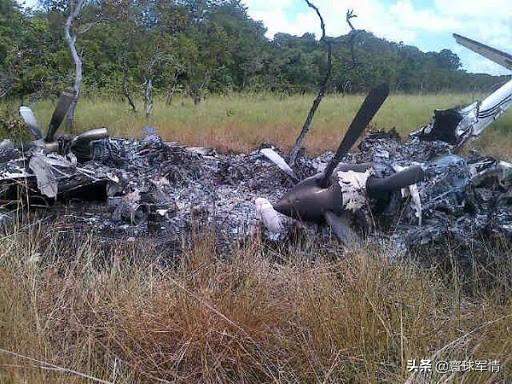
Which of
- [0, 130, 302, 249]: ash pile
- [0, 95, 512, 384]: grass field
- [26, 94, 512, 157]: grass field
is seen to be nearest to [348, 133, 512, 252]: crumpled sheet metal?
[0, 95, 512, 384]: grass field

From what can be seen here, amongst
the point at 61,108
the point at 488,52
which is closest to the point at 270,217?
the point at 61,108

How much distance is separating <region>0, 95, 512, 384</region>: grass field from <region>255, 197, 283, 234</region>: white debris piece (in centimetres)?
105

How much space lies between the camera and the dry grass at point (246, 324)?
2.19 meters

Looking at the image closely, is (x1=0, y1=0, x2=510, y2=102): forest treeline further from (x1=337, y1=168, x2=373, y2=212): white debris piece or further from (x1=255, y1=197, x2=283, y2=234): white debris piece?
(x1=255, y1=197, x2=283, y2=234): white debris piece

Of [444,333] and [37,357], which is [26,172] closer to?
[37,357]

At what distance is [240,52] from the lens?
2131 centimetres

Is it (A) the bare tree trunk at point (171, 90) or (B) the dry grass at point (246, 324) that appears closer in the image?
(B) the dry grass at point (246, 324)

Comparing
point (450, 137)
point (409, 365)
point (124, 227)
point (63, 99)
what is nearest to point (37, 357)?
point (409, 365)

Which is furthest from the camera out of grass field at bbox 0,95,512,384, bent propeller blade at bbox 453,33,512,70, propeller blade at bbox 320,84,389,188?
bent propeller blade at bbox 453,33,512,70

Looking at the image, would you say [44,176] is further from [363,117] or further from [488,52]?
[488,52]

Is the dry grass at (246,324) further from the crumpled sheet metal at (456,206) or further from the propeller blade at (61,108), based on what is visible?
the propeller blade at (61,108)

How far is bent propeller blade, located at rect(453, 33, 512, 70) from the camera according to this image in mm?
10839

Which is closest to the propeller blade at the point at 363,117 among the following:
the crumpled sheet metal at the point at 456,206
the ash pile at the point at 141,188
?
the crumpled sheet metal at the point at 456,206

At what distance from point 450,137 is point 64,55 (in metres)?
10.1
